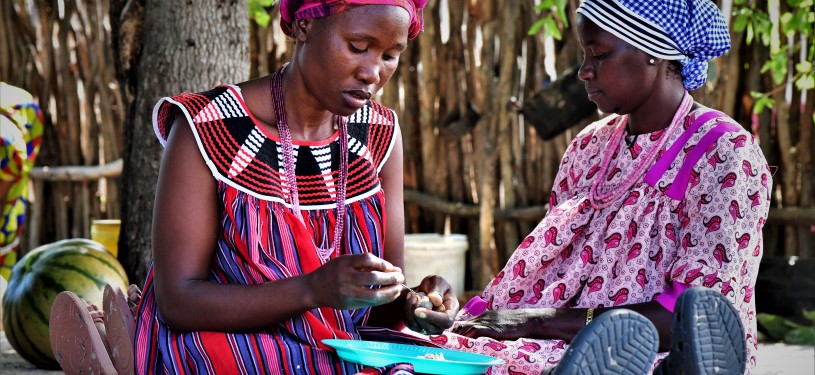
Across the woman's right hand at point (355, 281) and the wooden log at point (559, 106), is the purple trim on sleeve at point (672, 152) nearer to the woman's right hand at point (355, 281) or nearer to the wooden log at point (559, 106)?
the woman's right hand at point (355, 281)

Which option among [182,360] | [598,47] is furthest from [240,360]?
[598,47]

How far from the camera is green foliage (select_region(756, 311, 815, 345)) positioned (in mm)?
5500

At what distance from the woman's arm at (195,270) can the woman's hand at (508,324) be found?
2.64ft

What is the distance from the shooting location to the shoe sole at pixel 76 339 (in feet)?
8.20

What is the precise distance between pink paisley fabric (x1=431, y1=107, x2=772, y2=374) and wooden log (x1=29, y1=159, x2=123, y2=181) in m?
5.05

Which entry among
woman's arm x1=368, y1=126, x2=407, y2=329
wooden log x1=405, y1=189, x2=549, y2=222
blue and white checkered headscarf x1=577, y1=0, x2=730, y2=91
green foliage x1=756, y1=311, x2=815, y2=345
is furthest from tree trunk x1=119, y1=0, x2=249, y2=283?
green foliage x1=756, y1=311, x2=815, y2=345

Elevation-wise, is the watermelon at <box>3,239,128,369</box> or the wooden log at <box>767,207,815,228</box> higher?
the wooden log at <box>767,207,815,228</box>

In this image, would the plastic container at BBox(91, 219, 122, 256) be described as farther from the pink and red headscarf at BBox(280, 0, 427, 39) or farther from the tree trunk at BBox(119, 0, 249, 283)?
the pink and red headscarf at BBox(280, 0, 427, 39)

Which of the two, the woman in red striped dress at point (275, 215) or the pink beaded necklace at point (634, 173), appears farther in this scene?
the pink beaded necklace at point (634, 173)

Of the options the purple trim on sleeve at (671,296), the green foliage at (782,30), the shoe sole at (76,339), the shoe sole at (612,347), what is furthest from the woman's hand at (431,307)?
the green foliage at (782,30)

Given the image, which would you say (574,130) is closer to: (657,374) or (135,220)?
(135,220)

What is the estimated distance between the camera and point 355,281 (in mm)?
2131

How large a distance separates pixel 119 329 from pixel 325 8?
0.98 m

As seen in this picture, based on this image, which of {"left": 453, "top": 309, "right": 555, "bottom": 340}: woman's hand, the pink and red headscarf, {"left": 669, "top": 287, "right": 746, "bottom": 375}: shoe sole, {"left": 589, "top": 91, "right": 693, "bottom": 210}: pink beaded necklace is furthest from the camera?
{"left": 589, "top": 91, "right": 693, "bottom": 210}: pink beaded necklace
